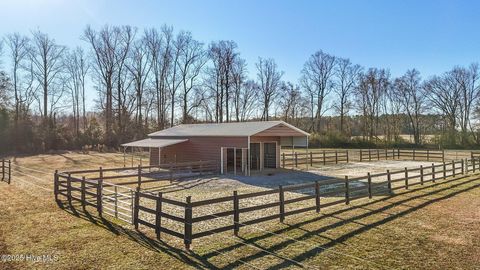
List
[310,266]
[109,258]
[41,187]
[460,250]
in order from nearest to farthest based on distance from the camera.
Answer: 1. [310,266]
2. [109,258]
3. [460,250]
4. [41,187]

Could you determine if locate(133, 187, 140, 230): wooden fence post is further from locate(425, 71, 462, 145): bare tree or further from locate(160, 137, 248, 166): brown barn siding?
locate(425, 71, 462, 145): bare tree

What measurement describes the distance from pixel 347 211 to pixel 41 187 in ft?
40.6

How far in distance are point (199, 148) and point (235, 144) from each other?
335 centimetres

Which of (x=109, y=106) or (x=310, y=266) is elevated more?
(x=109, y=106)

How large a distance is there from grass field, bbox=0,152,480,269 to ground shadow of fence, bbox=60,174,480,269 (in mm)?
19

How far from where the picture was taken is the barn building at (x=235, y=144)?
20.3 metres

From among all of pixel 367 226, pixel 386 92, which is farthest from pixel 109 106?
pixel 367 226

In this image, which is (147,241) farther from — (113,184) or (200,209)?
(113,184)

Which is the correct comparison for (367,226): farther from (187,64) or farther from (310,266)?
(187,64)

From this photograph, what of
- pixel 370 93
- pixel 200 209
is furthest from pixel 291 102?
pixel 200 209

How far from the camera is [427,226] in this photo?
27.3ft

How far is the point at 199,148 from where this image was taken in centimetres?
2247

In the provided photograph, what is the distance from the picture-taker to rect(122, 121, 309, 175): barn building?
20325 millimetres

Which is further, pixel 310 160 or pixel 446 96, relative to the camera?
pixel 446 96
